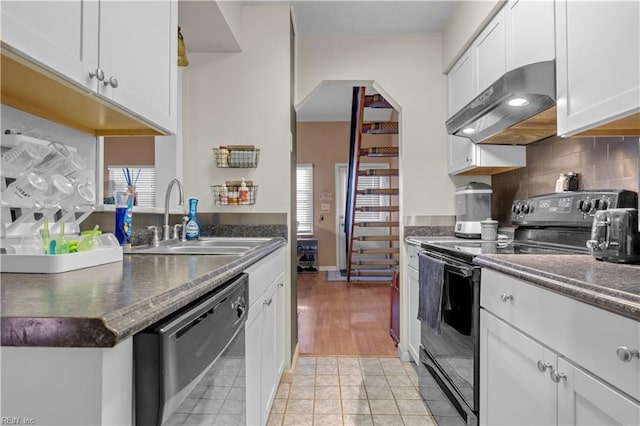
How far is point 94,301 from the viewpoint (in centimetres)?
61

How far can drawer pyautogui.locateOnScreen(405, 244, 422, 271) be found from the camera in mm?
2502

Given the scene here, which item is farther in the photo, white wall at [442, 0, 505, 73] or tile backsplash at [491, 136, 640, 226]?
white wall at [442, 0, 505, 73]

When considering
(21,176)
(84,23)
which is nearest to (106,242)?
(21,176)

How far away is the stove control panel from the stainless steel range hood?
41 cm

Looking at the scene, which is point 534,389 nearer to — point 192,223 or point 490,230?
point 490,230

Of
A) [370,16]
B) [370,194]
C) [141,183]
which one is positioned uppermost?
[370,16]

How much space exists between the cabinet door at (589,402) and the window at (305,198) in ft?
19.2

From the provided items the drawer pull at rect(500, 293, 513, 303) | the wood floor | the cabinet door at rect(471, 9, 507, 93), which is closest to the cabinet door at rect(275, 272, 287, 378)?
the wood floor

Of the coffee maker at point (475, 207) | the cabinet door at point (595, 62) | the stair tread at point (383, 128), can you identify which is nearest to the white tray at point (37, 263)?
the cabinet door at point (595, 62)

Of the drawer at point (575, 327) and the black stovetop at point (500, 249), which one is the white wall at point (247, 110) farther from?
the drawer at point (575, 327)

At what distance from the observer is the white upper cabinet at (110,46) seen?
2.48ft

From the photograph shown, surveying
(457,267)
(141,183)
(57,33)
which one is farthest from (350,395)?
(57,33)

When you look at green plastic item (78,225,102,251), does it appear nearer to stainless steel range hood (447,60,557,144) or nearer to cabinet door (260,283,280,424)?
cabinet door (260,283,280,424)

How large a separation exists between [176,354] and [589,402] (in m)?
0.94
